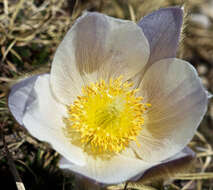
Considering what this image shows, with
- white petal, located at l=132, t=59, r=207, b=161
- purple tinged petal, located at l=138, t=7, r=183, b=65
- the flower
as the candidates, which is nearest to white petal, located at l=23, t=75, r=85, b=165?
the flower

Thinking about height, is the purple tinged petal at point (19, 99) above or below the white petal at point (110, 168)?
above

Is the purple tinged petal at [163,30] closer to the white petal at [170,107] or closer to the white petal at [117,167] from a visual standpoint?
the white petal at [170,107]

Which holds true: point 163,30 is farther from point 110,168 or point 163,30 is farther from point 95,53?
point 110,168

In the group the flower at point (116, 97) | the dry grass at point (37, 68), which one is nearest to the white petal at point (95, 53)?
the flower at point (116, 97)

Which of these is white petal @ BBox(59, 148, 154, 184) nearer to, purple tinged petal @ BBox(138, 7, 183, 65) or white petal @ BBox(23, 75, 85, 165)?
white petal @ BBox(23, 75, 85, 165)

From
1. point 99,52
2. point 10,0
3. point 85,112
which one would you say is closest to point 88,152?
point 85,112

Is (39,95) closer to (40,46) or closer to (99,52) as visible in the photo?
(99,52)
